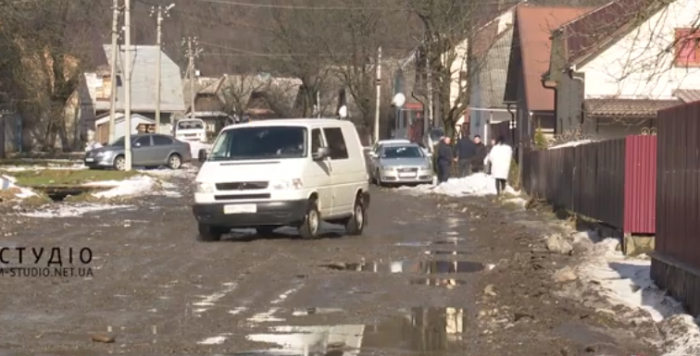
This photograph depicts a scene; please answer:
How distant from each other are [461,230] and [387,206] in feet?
26.5

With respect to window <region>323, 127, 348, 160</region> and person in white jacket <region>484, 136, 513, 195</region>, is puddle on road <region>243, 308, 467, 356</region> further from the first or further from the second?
person in white jacket <region>484, 136, 513, 195</region>

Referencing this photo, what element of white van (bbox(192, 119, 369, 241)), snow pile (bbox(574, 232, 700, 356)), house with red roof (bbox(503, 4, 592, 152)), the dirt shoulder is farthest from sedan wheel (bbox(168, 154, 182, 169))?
snow pile (bbox(574, 232, 700, 356))

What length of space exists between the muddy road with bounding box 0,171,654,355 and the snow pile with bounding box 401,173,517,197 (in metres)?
14.5

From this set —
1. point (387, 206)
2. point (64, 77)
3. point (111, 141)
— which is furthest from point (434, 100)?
point (387, 206)

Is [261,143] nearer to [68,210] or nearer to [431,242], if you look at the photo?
[431,242]

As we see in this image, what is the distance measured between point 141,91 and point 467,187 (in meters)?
61.7

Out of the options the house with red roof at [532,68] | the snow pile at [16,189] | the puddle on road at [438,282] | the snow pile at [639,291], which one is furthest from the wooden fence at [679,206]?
the house with red roof at [532,68]

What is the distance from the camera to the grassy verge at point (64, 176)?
39312mm

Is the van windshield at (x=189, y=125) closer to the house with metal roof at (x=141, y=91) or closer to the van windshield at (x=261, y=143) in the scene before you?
the house with metal roof at (x=141, y=91)

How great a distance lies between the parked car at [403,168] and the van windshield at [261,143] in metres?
22.5

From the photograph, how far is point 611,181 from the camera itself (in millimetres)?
18766

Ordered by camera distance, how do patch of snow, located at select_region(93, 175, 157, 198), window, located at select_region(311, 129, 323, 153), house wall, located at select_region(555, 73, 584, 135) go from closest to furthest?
1. window, located at select_region(311, 129, 323, 153)
2. patch of snow, located at select_region(93, 175, 157, 198)
3. house wall, located at select_region(555, 73, 584, 135)

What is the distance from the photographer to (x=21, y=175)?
4297 cm

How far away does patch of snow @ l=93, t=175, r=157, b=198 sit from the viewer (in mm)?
33406
